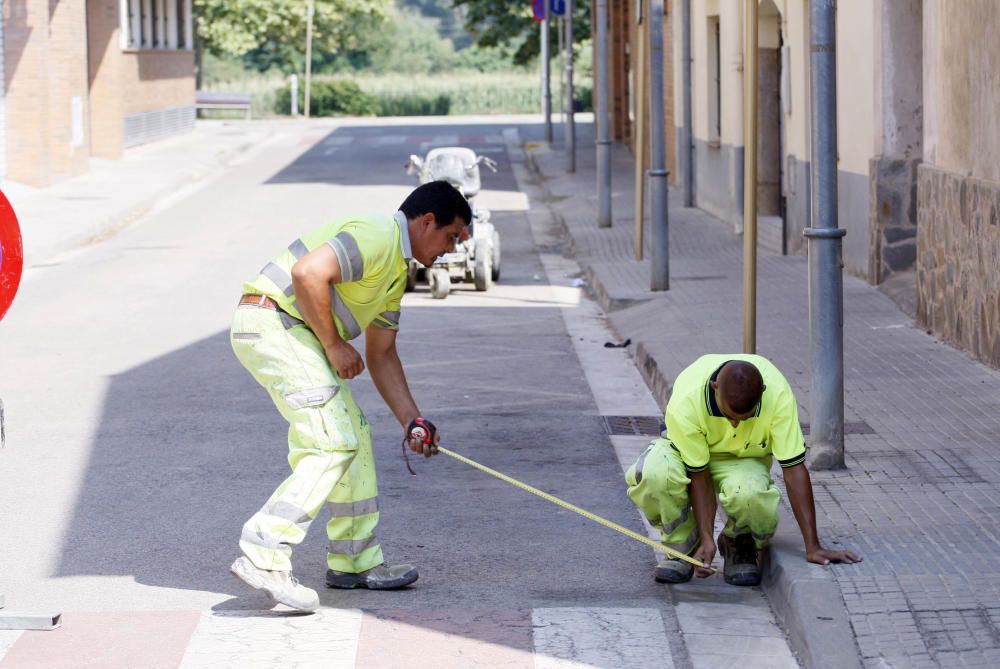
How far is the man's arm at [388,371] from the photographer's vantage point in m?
6.57

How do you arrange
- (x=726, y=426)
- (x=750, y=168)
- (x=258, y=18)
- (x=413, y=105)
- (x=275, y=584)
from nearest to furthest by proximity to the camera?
1. (x=275, y=584)
2. (x=726, y=426)
3. (x=750, y=168)
4. (x=413, y=105)
5. (x=258, y=18)

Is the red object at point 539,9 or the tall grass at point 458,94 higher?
the red object at point 539,9

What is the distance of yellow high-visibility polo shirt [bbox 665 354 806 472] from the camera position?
6.36 meters

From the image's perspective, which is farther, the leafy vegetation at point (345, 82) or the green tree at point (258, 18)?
the green tree at point (258, 18)

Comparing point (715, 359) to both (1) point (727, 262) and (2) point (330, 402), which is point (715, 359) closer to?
(2) point (330, 402)

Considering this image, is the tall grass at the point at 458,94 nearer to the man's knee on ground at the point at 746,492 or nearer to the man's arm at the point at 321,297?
the man's knee on ground at the point at 746,492

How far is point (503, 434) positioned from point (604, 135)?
37.8ft

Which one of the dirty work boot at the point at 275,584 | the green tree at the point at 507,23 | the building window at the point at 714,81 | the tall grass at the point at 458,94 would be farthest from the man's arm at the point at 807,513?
the tall grass at the point at 458,94

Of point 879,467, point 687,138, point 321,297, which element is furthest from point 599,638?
point 687,138

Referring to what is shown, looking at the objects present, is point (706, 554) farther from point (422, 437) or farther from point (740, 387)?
point (422, 437)

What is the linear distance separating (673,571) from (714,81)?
1771 centimetres

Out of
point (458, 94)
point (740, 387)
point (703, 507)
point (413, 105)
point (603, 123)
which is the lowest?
point (703, 507)

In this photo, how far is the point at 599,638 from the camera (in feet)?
19.7

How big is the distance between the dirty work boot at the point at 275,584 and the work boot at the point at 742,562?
1.63m
